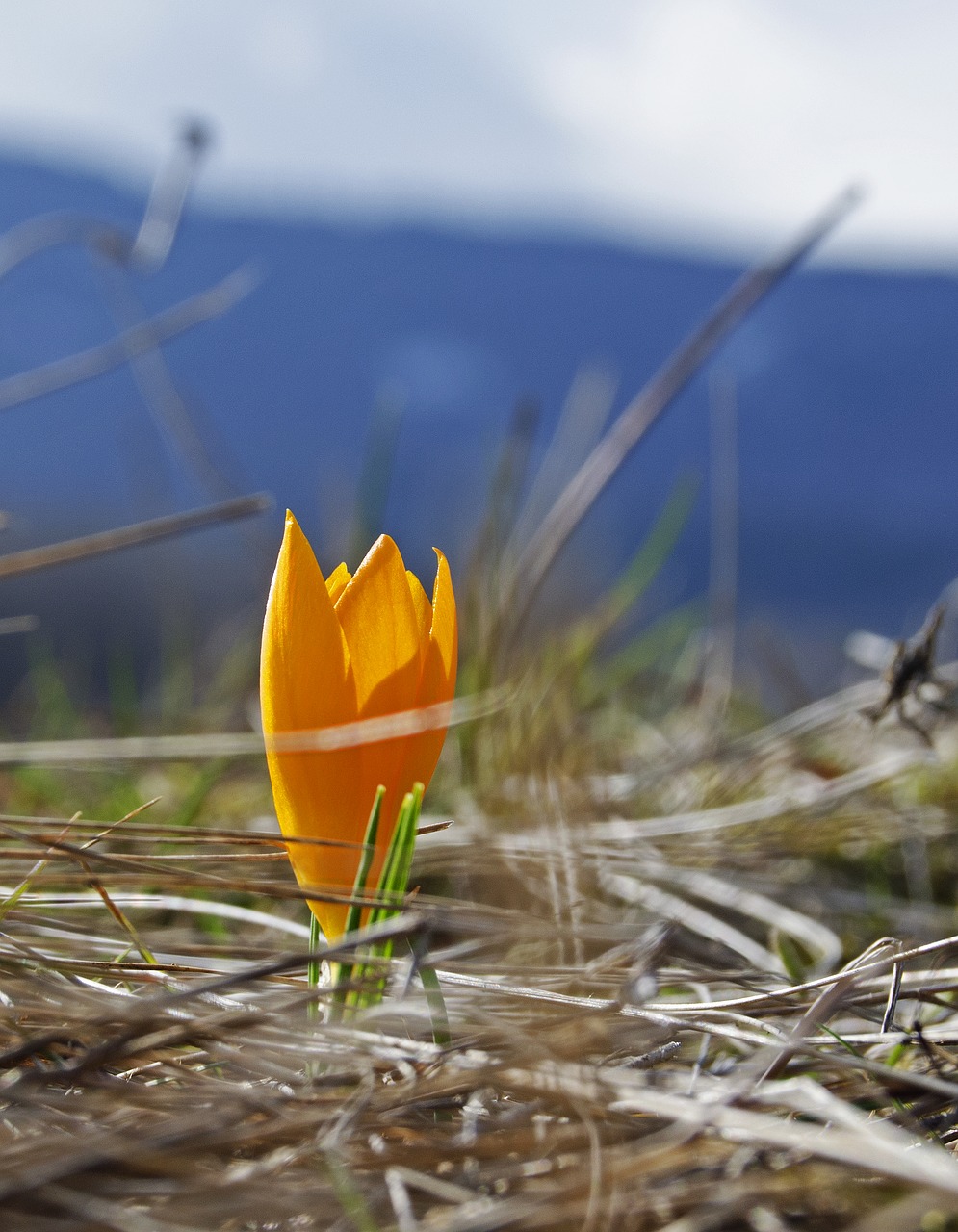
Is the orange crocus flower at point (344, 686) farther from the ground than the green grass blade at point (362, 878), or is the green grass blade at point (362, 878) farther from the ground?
the orange crocus flower at point (344, 686)

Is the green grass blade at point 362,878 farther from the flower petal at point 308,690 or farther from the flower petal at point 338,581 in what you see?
the flower petal at point 338,581

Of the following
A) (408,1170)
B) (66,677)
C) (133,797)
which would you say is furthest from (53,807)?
(408,1170)

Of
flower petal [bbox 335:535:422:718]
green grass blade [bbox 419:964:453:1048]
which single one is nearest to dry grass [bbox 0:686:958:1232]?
green grass blade [bbox 419:964:453:1048]

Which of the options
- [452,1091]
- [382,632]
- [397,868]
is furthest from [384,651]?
[452,1091]

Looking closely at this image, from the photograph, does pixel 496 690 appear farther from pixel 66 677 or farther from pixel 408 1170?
pixel 66 677

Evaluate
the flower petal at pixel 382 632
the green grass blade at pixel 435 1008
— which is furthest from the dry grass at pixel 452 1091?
the flower petal at pixel 382 632

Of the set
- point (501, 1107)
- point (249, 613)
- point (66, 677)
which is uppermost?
point (501, 1107)

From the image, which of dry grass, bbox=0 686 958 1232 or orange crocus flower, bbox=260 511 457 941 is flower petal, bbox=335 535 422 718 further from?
dry grass, bbox=0 686 958 1232

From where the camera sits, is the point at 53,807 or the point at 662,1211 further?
the point at 53,807
